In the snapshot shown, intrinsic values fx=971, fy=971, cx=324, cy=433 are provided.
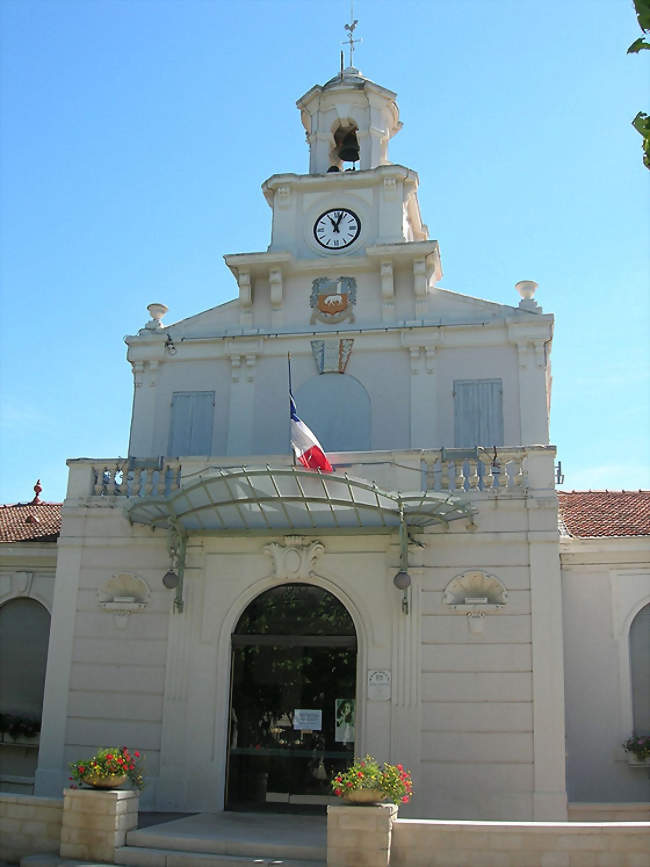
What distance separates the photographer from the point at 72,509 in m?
16.6

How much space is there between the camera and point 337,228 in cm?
2036

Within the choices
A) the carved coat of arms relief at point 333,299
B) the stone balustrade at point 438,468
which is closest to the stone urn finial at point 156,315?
the carved coat of arms relief at point 333,299

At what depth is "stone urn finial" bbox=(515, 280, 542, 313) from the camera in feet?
62.5

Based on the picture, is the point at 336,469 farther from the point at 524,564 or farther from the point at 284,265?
the point at 284,265

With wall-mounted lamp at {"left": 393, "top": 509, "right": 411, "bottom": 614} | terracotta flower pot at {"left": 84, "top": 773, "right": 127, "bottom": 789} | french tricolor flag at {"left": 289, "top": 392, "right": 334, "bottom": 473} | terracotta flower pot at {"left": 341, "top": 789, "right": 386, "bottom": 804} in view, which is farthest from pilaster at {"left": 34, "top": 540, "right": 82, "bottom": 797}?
terracotta flower pot at {"left": 341, "top": 789, "right": 386, "bottom": 804}

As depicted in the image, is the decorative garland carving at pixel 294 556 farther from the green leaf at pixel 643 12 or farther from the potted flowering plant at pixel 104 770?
the green leaf at pixel 643 12

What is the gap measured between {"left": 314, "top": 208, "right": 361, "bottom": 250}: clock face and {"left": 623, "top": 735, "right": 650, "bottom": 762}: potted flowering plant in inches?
430

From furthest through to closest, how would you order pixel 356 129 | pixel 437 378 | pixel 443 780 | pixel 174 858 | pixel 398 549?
pixel 356 129 → pixel 437 378 → pixel 398 549 → pixel 443 780 → pixel 174 858

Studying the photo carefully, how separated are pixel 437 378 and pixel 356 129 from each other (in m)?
6.59

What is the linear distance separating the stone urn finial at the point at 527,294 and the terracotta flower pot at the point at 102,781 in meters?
11.5

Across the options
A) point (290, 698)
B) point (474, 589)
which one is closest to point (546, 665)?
point (474, 589)

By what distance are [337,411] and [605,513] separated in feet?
18.1

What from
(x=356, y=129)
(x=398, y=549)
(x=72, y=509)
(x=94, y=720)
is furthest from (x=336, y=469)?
(x=356, y=129)

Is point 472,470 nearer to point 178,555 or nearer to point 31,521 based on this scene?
point 178,555
